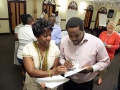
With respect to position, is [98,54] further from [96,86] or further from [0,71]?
[0,71]

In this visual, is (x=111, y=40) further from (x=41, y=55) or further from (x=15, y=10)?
(x=15, y=10)

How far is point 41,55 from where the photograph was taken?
1093 mm

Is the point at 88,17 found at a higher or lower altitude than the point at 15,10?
lower

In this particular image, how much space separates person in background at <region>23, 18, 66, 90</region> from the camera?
1.02 m

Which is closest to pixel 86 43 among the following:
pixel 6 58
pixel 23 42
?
pixel 23 42

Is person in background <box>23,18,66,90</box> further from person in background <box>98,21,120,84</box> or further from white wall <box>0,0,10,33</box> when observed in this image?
white wall <box>0,0,10,33</box>

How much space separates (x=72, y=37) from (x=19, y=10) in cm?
593

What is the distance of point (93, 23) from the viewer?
30.3 feet

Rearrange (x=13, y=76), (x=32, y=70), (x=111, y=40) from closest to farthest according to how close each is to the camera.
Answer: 1. (x=32, y=70)
2. (x=111, y=40)
3. (x=13, y=76)

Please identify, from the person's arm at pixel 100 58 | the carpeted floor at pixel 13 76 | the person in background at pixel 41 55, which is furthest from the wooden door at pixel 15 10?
the person's arm at pixel 100 58

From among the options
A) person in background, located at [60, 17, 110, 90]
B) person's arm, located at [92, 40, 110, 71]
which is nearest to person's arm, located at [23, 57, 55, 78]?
→ person in background, located at [60, 17, 110, 90]

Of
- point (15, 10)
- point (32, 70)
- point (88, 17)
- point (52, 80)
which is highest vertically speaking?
point (15, 10)

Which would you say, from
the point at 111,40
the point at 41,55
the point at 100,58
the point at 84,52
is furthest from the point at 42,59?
the point at 111,40

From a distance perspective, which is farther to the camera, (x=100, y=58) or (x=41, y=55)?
(x=100, y=58)
